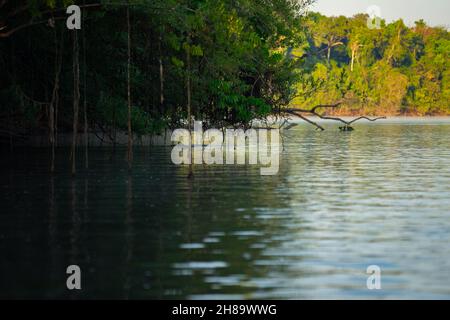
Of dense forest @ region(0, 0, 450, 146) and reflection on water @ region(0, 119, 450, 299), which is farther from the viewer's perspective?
dense forest @ region(0, 0, 450, 146)

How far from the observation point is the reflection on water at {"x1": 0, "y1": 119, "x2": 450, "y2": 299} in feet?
38.9

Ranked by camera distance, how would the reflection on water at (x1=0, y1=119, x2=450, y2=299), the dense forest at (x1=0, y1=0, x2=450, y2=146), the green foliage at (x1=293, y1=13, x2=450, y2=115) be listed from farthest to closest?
the green foliage at (x1=293, y1=13, x2=450, y2=115) → the dense forest at (x1=0, y1=0, x2=450, y2=146) → the reflection on water at (x1=0, y1=119, x2=450, y2=299)

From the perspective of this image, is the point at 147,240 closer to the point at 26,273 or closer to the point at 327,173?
the point at 26,273

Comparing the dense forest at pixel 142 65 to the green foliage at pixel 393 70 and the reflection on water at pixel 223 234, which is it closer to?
the reflection on water at pixel 223 234

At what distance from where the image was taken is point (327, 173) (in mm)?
30938

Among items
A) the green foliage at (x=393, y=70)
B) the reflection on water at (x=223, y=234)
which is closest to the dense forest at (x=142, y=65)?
the reflection on water at (x=223, y=234)

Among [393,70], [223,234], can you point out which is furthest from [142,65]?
[393,70]

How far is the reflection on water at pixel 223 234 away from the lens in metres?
11.9

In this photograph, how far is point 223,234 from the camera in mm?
16141

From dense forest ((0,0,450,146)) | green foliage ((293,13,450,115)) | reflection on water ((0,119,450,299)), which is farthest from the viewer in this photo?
green foliage ((293,13,450,115))

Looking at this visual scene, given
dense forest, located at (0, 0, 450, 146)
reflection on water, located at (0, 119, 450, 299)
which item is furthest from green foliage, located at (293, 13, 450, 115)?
reflection on water, located at (0, 119, 450, 299)

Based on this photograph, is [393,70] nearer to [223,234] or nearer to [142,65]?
[142,65]

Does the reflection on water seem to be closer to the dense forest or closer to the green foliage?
the dense forest

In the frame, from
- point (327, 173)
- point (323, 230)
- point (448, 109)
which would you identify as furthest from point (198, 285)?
point (448, 109)
